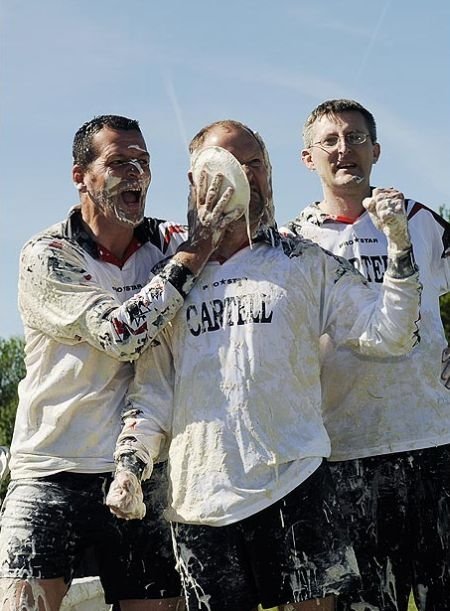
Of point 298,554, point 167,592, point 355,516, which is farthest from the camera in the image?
point 355,516

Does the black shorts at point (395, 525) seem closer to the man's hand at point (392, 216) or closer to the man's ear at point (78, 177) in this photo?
the man's hand at point (392, 216)

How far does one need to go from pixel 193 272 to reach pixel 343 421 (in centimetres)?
97

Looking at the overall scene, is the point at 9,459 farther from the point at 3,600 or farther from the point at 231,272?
the point at 231,272

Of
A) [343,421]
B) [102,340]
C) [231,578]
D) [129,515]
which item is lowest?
[231,578]

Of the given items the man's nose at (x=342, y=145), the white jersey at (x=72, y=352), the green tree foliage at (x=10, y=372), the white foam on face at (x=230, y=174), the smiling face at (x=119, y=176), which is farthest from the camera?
the green tree foliage at (x=10, y=372)

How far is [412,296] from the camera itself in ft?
11.0

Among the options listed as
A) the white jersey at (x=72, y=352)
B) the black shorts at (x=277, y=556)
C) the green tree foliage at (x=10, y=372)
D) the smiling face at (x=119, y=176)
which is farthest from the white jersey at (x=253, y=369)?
the green tree foliage at (x=10, y=372)

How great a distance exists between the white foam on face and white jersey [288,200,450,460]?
29.1 inches

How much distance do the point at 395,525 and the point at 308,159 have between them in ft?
5.05

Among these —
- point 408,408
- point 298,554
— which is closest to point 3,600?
point 298,554

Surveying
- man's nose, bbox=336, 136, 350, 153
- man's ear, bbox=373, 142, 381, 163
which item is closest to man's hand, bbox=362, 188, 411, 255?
man's nose, bbox=336, 136, 350, 153

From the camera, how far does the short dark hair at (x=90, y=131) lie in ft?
13.0

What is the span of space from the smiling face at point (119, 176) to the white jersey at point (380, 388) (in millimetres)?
765

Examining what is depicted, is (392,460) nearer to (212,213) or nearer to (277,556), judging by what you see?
(277,556)
